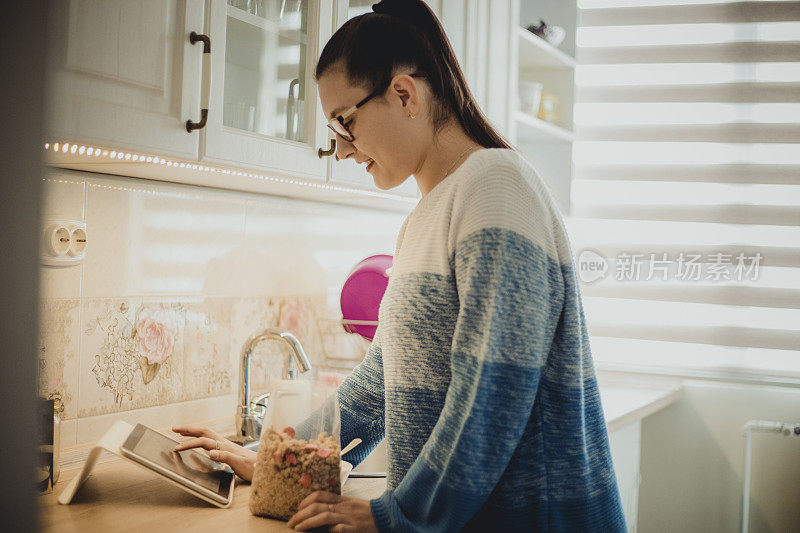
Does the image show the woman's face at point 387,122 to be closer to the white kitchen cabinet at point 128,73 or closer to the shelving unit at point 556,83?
the white kitchen cabinet at point 128,73

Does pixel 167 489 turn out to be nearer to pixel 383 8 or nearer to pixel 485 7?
pixel 383 8

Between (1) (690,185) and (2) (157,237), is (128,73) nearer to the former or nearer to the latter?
(2) (157,237)

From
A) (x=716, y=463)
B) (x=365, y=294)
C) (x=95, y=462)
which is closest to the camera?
(x=95, y=462)

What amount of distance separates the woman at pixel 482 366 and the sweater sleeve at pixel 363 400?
213 mm

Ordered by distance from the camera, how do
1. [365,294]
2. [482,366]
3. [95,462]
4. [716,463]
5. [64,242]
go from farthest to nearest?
[716,463] → [365,294] → [64,242] → [95,462] → [482,366]

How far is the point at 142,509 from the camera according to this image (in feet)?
3.19

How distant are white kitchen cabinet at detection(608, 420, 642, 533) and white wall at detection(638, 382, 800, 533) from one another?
0.30 metres

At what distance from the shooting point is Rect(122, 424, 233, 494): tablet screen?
0.98 m

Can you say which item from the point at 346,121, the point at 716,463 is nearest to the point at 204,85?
the point at 346,121

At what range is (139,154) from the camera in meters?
1.09

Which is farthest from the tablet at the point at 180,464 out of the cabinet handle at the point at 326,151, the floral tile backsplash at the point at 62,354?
the cabinet handle at the point at 326,151

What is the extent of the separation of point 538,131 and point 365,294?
104 centimetres

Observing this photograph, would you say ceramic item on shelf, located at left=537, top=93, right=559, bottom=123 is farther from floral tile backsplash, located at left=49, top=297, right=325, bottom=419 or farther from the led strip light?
floral tile backsplash, located at left=49, top=297, right=325, bottom=419

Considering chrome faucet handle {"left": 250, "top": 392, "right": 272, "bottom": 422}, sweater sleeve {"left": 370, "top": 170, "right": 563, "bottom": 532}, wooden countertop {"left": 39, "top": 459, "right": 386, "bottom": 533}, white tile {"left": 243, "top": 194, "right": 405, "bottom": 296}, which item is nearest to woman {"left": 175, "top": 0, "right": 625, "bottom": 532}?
sweater sleeve {"left": 370, "top": 170, "right": 563, "bottom": 532}
